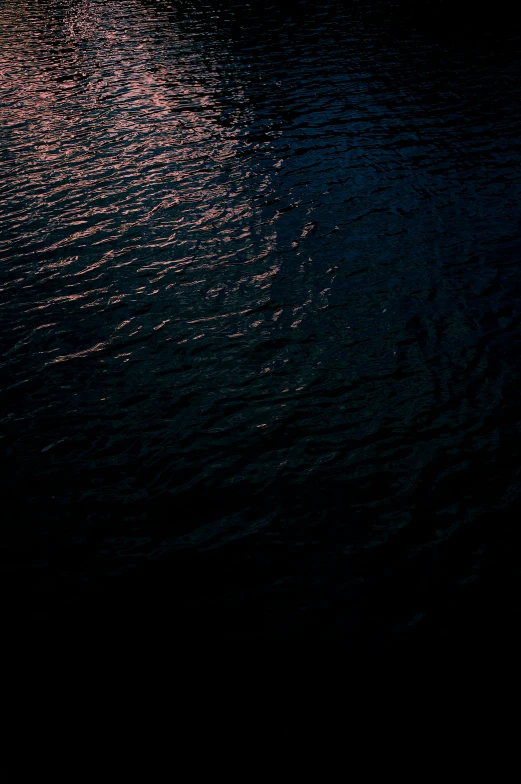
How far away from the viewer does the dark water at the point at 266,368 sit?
47.0ft

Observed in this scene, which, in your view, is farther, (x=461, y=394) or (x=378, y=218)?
(x=378, y=218)

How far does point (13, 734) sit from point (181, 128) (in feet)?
139

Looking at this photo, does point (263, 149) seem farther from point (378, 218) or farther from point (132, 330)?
point (132, 330)

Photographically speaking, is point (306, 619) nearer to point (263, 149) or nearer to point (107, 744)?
point (107, 744)

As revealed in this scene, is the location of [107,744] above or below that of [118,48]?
below

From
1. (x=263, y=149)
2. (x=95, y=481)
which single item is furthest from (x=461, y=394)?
(x=263, y=149)

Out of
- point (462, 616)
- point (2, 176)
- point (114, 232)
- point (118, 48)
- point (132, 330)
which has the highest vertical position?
point (118, 48)

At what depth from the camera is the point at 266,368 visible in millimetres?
21141

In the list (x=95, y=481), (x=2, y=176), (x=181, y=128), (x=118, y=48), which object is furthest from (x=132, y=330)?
(x=118, y=48)

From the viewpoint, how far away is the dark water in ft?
47.0

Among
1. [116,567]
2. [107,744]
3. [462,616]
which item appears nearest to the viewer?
[107,744]

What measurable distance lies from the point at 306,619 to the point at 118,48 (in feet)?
249

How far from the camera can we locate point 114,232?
31.2 m

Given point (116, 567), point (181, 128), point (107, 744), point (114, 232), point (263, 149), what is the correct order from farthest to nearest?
1. point (181, 128)
2. point (263, 149)
3. point (114, 232)
4. point (116, 567)
5. point (107, 744)
